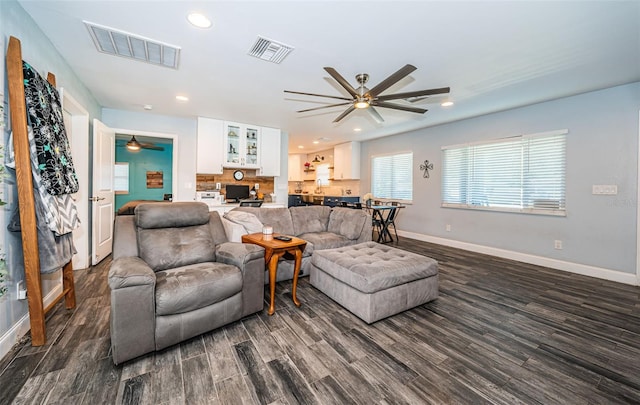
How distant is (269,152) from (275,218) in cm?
250

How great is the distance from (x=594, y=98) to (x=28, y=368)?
636cm

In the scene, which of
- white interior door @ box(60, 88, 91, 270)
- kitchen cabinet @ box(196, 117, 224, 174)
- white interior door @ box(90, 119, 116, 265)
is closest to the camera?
white interior door @ box(60, 88, 91, 270)

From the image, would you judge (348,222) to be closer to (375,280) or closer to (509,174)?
(375,280)

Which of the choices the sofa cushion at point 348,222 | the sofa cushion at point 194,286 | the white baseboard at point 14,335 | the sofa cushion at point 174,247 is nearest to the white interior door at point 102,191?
the white baseboard at point 14,335

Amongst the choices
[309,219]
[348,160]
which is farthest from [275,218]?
[348,160]

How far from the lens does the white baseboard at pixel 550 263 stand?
3.34m

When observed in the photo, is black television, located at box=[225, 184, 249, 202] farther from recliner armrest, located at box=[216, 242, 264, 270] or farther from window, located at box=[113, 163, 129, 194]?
window, located at box=[113, 163, 129, 194]

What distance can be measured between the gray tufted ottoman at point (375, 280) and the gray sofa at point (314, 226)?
0.51 meters

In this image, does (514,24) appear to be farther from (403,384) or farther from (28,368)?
(28,368)

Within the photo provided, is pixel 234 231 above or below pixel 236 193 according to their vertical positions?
below

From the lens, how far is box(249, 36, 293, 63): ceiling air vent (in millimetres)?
2430

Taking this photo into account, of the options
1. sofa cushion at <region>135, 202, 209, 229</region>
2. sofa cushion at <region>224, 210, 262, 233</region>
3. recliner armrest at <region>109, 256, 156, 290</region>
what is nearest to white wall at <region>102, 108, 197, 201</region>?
sofa cushion at <region>224, 210, 262, 233</region>

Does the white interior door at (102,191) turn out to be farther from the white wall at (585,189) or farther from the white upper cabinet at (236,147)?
the white wall at (585,189)

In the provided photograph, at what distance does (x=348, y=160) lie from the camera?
24.1 ft
